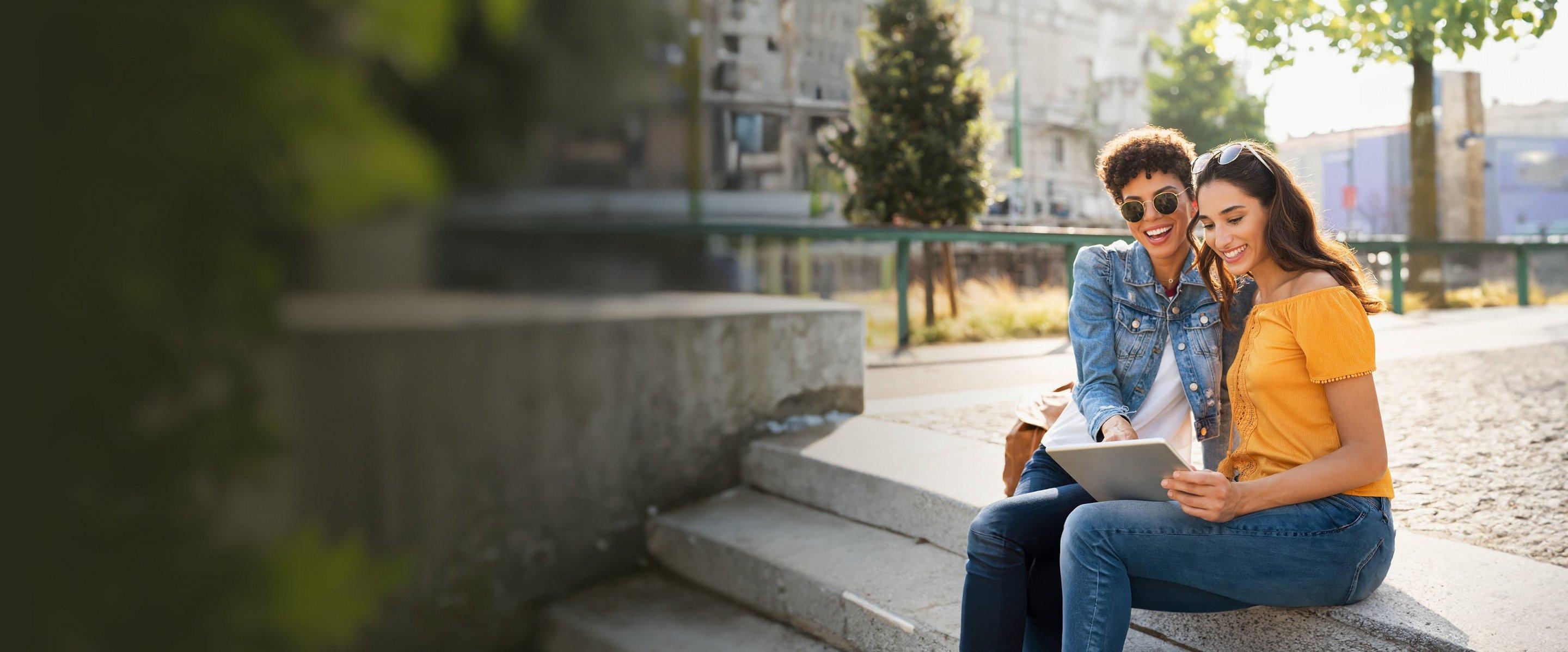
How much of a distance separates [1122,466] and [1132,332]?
1.69ft

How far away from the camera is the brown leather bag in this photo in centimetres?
230

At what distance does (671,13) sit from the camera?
1215 millimetres

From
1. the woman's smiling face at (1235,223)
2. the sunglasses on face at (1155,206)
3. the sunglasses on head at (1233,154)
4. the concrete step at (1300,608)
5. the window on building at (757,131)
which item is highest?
the window on building at (757,131)

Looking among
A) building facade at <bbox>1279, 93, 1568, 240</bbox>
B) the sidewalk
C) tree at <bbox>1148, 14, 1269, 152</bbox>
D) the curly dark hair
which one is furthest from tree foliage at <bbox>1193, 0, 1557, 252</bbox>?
building facade at <bbox>1279, 93, 1568, 240</bbox>

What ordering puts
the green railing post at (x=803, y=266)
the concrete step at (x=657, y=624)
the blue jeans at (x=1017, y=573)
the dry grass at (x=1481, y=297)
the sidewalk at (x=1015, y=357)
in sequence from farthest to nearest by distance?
the dry grass at (x=1481, y=297), the green railing post at (x=803, y=266), the sidewalk at (x=1015, y=357), the concrete step at (x=657, y=624), the blue jeans at (x=1017, y=573)

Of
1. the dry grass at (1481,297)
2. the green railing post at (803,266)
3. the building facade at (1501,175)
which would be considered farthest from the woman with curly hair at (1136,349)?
the building facade at (1501,175)

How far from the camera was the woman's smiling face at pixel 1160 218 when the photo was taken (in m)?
2.05

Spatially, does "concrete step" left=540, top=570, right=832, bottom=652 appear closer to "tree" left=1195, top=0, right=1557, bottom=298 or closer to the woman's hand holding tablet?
the woman's hand holding tablet

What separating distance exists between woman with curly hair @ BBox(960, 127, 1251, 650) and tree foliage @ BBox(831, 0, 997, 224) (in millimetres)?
7053

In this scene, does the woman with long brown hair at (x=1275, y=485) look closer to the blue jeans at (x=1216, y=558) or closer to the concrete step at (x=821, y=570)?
the blue jeans at (x=1216, y=558)

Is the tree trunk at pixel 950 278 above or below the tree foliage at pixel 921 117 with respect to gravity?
below

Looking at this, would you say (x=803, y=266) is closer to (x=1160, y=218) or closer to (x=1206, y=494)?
(x=1160, y=218)

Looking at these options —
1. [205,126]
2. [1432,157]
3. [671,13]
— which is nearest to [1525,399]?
[671,13]

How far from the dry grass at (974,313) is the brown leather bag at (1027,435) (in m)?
3.53
